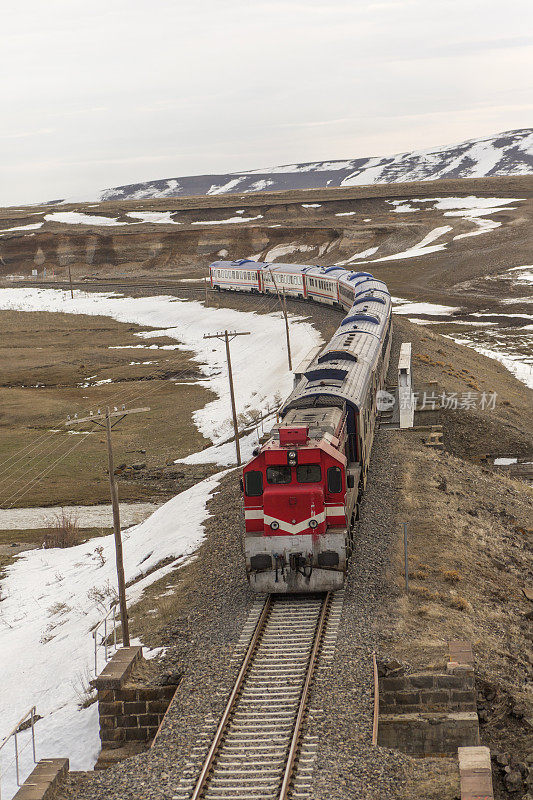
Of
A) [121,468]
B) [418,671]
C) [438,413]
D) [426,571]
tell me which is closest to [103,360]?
[121,468]

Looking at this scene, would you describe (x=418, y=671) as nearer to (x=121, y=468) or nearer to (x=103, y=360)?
(x=121, y=468)

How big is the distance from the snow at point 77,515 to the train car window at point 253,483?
1861 centimetres

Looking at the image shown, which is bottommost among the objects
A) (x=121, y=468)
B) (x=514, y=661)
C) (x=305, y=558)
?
(x=121, y=468)

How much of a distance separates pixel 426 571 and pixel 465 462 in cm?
1452

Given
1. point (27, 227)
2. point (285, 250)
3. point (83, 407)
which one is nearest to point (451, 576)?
point (83, 407)

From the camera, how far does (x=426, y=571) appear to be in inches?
898

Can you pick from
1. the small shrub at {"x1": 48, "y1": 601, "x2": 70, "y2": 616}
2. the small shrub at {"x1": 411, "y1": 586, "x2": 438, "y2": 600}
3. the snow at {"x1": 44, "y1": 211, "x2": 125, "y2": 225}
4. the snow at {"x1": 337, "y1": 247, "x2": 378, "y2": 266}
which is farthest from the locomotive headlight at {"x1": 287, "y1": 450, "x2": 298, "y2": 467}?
the snow at {"x1": 44, "y1": 211, "x2": 125, "y2": 225}

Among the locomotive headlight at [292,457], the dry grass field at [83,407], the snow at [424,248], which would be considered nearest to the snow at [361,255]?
the snow at [424,248]

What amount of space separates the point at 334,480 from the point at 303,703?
5.92 metres

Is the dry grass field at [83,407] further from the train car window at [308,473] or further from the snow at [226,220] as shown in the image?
the snow at [226,220]

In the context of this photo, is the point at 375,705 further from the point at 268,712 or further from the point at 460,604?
the point at 460,604

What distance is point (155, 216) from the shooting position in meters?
171

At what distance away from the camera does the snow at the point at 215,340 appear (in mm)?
56875

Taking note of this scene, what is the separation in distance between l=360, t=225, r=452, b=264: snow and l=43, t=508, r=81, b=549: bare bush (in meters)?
84.8
